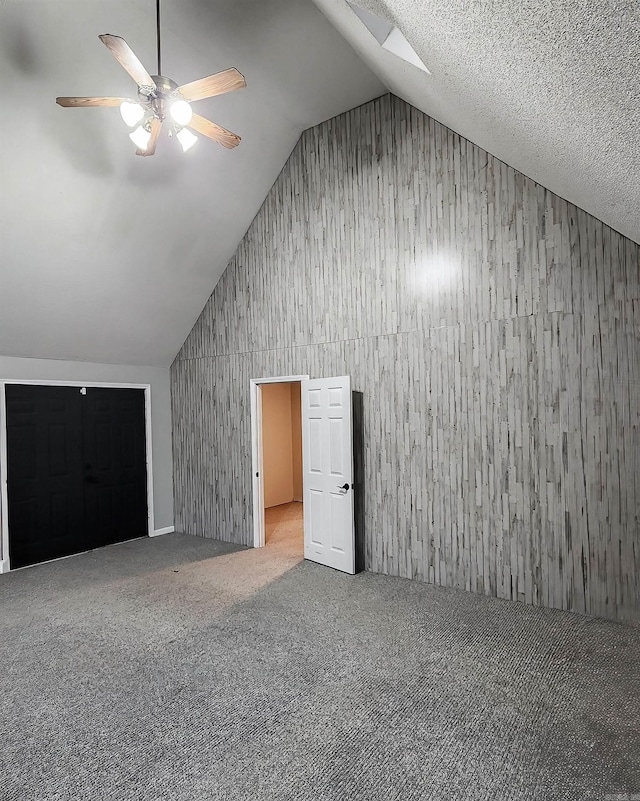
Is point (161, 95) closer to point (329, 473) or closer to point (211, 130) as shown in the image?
point (211, 130)

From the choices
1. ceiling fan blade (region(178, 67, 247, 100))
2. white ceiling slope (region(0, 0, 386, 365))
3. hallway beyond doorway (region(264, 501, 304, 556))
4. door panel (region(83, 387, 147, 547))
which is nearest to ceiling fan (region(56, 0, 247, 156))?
ceiling fan blade (region(178, 67, 247, 100))

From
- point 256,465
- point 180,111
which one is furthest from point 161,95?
point 256,465

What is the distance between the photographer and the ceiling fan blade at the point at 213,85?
2.83 meters

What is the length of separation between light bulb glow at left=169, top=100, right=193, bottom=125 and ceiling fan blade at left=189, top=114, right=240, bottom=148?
0.67 ft

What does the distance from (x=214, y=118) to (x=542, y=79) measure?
3.53 m

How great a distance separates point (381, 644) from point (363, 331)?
8.96 ft

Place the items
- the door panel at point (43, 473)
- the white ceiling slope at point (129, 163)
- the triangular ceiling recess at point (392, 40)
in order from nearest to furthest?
the triangular ceiling recess at point (392, 40) < the white ceiling slope at point (129, 163) < the door panel at point (43, 473)

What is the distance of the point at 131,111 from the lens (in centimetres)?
297

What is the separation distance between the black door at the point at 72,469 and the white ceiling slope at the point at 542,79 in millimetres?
4457

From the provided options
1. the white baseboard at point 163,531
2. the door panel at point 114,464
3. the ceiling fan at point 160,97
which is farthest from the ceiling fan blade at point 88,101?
the white baseboard at point 163,531

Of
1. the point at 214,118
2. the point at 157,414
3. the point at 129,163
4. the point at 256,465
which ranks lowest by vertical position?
the point at 256,465

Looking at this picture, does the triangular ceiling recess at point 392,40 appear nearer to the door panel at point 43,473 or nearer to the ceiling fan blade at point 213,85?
the ceiling fan blade at point 213,85

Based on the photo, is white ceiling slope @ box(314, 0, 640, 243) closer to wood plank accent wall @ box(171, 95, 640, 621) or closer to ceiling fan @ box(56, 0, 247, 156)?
wood plank accent wall @ box(171, 95, 640, 621)

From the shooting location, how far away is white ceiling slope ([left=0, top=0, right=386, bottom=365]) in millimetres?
A: 3408
